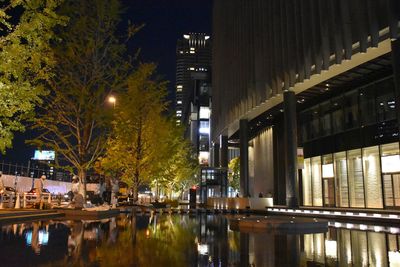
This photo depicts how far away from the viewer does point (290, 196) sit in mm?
30562

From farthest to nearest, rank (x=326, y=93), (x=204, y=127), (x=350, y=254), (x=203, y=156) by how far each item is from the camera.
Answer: (x=204, y=127) → (x=203, y=156) → (x=326, y=93) → (x=350, y=254)

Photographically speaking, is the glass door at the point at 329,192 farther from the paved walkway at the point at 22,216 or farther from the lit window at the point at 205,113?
the lit window at the point at 205,113

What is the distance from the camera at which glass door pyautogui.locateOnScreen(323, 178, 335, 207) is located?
33.9m

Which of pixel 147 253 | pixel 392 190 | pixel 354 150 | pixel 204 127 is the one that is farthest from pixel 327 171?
pixel 204 127

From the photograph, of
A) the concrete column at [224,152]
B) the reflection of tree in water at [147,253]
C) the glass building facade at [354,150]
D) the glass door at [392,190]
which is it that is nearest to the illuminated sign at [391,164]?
the glass building facade at [354,150]

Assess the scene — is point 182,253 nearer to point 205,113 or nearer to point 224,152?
point 224,152

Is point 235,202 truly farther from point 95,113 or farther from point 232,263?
point 232,263

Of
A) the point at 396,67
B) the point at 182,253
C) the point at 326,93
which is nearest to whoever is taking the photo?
the point at 182,253

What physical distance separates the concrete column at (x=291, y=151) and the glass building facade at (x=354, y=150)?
4716 millimetres

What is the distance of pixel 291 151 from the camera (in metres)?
31.3

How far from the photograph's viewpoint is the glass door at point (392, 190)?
1049 inches

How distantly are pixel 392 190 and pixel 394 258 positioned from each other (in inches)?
863

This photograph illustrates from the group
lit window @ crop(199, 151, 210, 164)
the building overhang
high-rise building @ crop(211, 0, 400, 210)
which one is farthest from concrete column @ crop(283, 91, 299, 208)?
lit window @ crop(199, 151, 210, 164)

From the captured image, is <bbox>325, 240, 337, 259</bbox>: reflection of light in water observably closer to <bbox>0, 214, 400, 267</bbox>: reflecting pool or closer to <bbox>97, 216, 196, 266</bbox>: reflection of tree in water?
<bbox>0, 214, 400, 267</bbox>: reflecting pool
